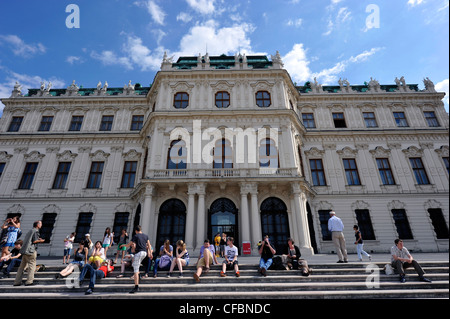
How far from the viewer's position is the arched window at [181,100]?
21414mm

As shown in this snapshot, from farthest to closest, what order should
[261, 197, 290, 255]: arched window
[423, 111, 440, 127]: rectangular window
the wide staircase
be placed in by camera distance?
[423, 111, 440, 127]: rectangular window, [261, 197, 290, 255]: arched window, the wide staircase

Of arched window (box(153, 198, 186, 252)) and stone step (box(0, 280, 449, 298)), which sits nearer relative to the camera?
stone step (box(0, 280, 449, 298))

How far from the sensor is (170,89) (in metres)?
21.9

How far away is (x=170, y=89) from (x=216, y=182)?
10.5 metres

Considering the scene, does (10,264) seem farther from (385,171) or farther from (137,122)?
(385,171)

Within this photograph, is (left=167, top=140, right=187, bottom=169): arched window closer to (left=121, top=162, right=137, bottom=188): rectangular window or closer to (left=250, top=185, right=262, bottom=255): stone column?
(left=121, top=162, right=137, bottom=188): rectangular window

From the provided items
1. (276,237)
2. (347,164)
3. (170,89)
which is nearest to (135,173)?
(170,89)

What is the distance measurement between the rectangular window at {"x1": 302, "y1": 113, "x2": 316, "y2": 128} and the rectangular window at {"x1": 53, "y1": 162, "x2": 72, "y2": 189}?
77.6 feet

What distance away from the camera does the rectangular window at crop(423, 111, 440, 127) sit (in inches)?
940

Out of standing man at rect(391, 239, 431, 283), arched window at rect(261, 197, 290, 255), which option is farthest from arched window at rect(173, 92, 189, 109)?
standing man at rect(391, 239, 431, 283)

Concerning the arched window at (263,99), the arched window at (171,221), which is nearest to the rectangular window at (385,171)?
the arched window at (263,99)
